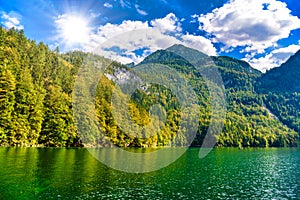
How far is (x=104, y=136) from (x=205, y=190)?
86.0 meters

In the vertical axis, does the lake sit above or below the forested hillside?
below

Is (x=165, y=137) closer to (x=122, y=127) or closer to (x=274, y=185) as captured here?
(x=122, y=127)

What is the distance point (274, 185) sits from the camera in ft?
143

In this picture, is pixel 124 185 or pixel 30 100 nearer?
pixel 124 185

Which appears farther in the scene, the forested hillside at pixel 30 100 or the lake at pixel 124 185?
the forested hillside at pixel 30 100

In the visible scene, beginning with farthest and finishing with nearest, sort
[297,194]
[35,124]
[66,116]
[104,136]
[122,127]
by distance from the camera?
[122,127] → [104,136] → [66,116] → [35,124] → [297,194]

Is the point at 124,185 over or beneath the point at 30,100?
beneath

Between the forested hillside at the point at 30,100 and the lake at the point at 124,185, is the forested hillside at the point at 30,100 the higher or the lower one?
the higher one

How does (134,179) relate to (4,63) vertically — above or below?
below

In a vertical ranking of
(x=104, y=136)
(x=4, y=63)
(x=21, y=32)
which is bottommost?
(x=104, y=136)

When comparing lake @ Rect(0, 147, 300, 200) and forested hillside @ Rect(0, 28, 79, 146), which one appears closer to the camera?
lake @ Rect(0, 147, 300, 200)

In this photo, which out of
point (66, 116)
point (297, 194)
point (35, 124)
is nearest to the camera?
point (297, 194)

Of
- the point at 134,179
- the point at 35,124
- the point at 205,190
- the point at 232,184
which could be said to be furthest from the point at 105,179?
the point at 35,124

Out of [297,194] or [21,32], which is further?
[21,32]
